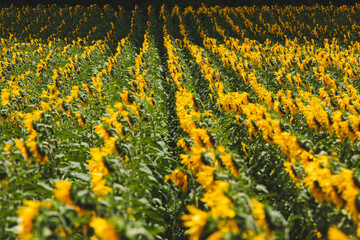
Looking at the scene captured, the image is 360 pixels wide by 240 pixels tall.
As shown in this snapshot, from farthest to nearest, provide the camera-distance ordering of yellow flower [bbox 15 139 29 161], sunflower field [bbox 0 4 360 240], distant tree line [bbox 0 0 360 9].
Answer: distant tree line [bbox 0 0 360 9]
yellow flower [bbox 15 139 29 161]
sunflower field [bbox 0 4 360 240]

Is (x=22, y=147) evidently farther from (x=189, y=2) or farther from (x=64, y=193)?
(x=189, y=2)

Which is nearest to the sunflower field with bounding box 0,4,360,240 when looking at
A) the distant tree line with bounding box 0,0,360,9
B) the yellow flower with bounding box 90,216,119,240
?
the yellow flower with bounding box 90,216,119,240

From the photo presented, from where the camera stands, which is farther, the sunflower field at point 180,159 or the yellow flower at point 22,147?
the yellow flower at point 22,147

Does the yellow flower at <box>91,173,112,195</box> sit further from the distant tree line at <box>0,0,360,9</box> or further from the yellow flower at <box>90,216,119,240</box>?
the distant tree line at <box>0,0,360,9</box>

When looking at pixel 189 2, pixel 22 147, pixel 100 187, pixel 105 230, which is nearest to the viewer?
pixel 105 230

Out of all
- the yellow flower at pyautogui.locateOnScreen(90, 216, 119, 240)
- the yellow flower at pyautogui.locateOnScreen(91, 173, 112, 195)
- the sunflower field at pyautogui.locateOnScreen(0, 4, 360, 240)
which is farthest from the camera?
the yellow flower at pyautogui.locateOnScreen(91, 173, 112, 195)

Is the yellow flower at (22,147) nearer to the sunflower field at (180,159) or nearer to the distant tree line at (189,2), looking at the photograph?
the sunflower field at (180,159)

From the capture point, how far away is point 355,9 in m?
22.5

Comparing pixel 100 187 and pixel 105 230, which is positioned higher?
pixel 100 187

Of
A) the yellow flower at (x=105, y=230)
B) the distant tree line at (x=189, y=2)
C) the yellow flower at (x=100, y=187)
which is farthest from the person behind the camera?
the distant tree line at (x=189, y=2)

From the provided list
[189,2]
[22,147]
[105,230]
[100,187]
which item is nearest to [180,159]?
[22,147]

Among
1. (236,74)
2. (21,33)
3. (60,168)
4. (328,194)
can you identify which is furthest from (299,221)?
(21,33)

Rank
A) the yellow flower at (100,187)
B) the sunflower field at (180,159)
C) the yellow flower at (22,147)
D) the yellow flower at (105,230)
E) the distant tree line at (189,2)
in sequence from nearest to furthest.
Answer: the yellow flower at (105,230)
the sunflower field at (180,159)
the yellow flower at (100,187)
the yellow flower at (22,147)
the distant tree line at (189,2)

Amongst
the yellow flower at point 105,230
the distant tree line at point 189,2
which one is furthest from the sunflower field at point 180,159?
the distant tree line at point 189,2
